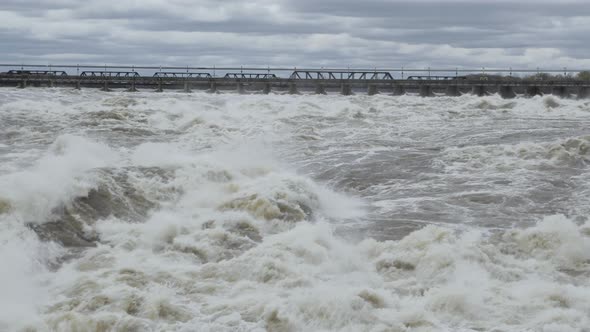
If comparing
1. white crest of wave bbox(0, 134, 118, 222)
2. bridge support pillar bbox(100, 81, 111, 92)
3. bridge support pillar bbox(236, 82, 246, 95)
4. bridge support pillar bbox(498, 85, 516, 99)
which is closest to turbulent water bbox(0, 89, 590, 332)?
white crest of wave bbox(0, 134, 118, 222)

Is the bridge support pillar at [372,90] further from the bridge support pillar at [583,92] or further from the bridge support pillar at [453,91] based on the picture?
the bridge support pillar at [583,92]

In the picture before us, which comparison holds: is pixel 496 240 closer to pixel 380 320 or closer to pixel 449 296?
pixel 449 296

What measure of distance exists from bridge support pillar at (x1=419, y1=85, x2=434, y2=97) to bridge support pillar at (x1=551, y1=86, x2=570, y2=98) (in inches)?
327

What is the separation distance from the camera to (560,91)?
54938 millimetres

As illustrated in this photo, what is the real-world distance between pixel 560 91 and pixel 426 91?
914cm

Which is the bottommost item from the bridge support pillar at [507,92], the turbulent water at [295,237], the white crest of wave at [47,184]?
the turbulent water at [295,237]

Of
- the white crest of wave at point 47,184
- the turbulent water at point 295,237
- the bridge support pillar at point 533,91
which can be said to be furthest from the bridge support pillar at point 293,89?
the white crest of wave at point 47,184

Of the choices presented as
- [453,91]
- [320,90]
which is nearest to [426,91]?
[453,91]

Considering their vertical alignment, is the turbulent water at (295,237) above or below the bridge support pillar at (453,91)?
below

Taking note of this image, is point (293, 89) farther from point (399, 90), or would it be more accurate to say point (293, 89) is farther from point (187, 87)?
point (187, 87)

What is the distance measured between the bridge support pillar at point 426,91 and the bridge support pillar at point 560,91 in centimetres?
831

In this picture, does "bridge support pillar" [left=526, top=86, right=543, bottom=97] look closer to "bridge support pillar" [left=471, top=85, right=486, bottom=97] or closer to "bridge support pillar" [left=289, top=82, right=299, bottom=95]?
"bridge support pillar" [left=471, top=85, right=486, bottom=97]

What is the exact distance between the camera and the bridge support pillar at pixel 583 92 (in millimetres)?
54250

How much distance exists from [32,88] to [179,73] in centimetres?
1138
